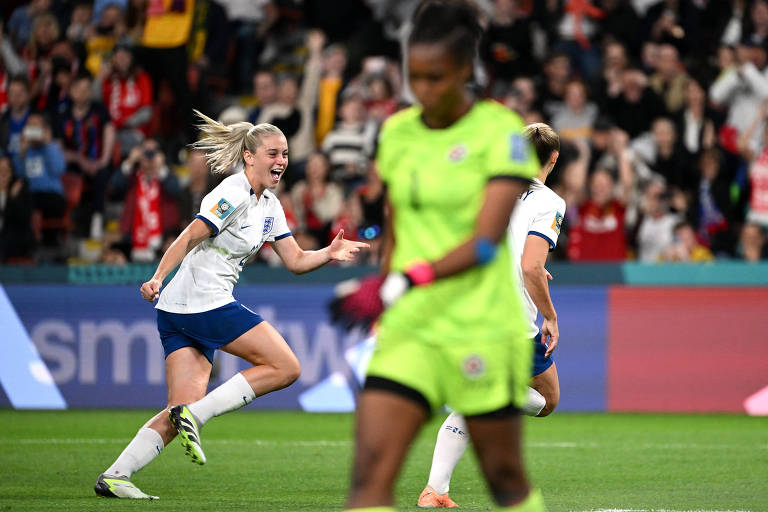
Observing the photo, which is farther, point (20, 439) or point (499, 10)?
point (499, 10)

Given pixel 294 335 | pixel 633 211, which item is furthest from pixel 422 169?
pixel 633 211

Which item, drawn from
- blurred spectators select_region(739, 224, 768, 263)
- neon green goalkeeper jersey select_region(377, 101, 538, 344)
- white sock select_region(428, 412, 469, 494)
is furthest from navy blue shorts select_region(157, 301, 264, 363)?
blurred spectators select_region(739, 224, 768, 263)

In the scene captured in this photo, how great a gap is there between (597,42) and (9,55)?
354 inches

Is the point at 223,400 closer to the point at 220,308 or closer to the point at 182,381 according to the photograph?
the point at 182,381

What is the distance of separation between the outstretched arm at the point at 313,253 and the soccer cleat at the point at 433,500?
4.91 feet

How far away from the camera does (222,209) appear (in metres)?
7.99

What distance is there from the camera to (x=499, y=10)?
60.4 ft

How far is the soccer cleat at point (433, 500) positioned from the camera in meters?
7.58

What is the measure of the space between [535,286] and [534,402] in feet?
2.75

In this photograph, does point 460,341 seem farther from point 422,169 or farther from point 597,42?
point 597,42

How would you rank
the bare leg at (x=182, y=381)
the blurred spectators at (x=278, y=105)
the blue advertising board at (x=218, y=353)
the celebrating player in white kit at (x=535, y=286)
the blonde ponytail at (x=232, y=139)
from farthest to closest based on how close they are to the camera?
the blurred spectators at (x=278, y=105), the blue advertising board at (x=218, y=353), the blonde ponytail at (x=232, y=139), the bare leg at (x=182, y=381), the celebrating player in white kit at (x=535, y=286)

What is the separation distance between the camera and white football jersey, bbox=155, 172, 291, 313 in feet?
26.5

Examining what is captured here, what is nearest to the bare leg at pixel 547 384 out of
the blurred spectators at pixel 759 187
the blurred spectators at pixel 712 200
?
the blurred spectators at pixel 759 187

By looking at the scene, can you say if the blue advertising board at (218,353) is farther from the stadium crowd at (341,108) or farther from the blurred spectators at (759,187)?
the blurred spectators at (759,187)
